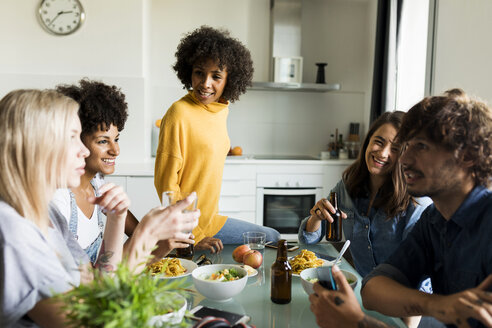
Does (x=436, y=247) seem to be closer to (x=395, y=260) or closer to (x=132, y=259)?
(x=395, y=260)

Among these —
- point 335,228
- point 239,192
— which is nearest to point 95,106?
point 335,228

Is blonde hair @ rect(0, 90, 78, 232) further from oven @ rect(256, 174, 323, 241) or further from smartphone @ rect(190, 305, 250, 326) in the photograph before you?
oven @ rect(256, 174, 323, 241)

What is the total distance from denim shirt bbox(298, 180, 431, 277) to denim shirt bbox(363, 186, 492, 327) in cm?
43

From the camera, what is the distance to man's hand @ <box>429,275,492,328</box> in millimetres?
934

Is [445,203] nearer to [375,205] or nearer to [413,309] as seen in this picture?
[413,309]

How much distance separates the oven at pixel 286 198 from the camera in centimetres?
412

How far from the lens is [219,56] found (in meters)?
2.31

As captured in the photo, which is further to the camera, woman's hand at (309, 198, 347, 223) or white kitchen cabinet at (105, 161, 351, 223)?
white kitchen cabinet at (105, 161, 351, 223)

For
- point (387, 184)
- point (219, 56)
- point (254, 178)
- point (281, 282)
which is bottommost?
point (254, 178)

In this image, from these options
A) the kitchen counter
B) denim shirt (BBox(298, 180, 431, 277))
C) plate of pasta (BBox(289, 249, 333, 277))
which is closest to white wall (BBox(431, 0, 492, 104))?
denim shirt (BBox(298, 180, 431, 277))

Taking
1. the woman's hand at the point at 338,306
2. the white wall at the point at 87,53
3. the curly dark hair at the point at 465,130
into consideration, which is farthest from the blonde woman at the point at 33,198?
the white wall at the point at 87,53

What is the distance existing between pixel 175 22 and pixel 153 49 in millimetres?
364

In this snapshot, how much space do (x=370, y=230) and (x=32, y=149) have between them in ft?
4.71

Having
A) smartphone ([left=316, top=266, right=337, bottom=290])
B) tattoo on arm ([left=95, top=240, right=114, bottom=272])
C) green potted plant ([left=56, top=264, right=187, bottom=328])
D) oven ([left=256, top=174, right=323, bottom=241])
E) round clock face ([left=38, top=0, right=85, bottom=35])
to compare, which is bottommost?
oven ([left=256, top=174, right=323, bottom=241])
